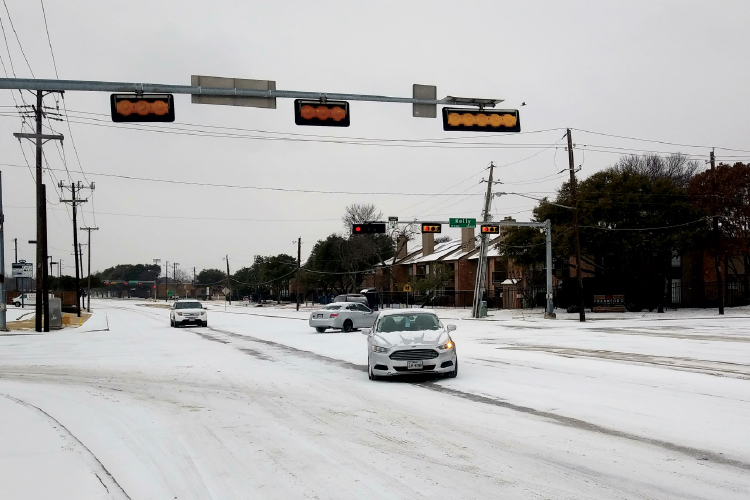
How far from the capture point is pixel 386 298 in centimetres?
9638

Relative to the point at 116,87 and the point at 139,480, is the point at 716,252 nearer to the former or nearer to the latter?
the point at 116,87

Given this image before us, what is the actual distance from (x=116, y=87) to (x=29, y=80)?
5.13 ft

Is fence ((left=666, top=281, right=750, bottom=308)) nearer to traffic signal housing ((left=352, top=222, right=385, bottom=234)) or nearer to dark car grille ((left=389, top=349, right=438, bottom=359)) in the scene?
traffic signal housing ((left=352, top=222, right=385, bottom=234))

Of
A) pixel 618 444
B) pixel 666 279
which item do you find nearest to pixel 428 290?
pixel 666 279

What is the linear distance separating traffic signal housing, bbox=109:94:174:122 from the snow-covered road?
5148 millimetres

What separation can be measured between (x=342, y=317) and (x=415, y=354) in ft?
62.2

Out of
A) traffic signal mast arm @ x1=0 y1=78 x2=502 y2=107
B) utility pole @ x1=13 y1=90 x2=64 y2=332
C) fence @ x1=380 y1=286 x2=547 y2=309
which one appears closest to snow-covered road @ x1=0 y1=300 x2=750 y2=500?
traffic signal mast arm @ x1=0 y1=78 x2=502 y2=107

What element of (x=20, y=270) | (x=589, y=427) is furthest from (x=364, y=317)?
(x=20, y=270)

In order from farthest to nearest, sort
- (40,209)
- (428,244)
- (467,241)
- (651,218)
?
(428,244) → (467,241) → (651,218) → (40,209)

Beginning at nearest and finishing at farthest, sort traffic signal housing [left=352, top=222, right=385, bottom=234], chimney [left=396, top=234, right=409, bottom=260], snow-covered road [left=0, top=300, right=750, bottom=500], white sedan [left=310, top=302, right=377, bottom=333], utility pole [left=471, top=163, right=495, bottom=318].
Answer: snow-covered road [left=0, top=300, right=750, bottom=500]
white sedan [left=310, top=302, right=377, bottom=333]
traffic signal housing [left=352, top=222, right=385, bottom=234]
utility pole [left=471, top=163, right=495, bottom=318]
chimney [left=396, top=234, right=409, bottom=260]

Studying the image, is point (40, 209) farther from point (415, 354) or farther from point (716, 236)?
point (716, 236)

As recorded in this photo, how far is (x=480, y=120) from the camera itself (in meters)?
14.4

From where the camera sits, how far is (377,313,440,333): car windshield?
49.0 ft

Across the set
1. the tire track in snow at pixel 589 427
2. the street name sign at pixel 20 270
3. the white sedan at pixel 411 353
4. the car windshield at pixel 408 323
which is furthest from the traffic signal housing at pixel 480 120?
the street name sign at pixel 20 270
